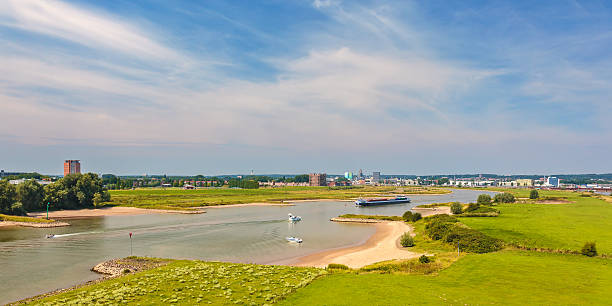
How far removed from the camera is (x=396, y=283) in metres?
29.7

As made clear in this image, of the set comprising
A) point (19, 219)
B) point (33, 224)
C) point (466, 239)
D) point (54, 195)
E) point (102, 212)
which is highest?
point (54, 195)

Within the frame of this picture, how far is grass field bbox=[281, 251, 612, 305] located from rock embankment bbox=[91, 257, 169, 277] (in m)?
19.8

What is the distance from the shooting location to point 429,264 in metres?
37.6

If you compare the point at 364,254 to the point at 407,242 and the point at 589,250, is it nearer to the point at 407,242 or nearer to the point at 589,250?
the point at 407,242

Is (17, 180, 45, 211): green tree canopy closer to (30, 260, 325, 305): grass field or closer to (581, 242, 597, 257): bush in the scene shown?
(30, 260, 325, 305): grass field

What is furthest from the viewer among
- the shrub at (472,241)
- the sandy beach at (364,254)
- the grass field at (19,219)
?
the grass field at (19,219)

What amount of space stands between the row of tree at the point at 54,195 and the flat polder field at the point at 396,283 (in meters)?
70.8

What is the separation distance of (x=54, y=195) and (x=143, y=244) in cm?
6846

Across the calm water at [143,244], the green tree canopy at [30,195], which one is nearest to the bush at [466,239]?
the calm water at [143,244]

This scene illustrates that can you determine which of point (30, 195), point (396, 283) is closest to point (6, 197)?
point (30, 195)

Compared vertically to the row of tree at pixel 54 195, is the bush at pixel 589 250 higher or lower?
lower

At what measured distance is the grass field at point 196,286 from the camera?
26328 mm

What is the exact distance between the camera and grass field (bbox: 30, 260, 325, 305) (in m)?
26.3

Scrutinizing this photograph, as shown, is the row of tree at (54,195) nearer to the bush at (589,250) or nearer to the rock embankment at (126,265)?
the rock embankment at (126,265)
